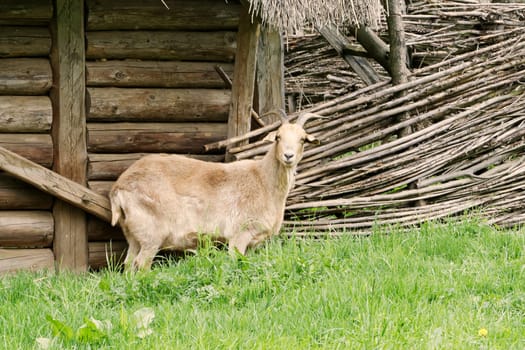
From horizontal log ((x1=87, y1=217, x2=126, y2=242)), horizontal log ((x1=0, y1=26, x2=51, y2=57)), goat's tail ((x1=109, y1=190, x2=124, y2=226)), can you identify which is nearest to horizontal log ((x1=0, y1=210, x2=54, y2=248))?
horizontal log ((x1=87, y1=217, x2=126, y2=242))

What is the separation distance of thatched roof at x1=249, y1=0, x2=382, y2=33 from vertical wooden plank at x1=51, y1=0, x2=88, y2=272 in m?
1.70

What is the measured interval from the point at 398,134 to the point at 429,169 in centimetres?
55

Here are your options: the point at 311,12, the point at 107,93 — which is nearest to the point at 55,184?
the point at 107,93

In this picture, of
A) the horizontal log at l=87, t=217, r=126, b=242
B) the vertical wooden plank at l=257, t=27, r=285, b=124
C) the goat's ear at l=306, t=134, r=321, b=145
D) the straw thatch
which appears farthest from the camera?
the vertical wooden plank at l=257, t=27, r=285, b=124

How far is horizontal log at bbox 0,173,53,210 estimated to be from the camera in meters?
8.25

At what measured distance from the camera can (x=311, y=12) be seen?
8016mm

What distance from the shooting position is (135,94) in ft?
28.1

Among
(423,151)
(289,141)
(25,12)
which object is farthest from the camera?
(423,151)

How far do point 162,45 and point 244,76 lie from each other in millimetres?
854

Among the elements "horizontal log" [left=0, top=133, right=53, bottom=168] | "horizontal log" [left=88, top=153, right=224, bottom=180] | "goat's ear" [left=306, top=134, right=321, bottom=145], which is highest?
"goat's ear" [left=306, top=134, right=321, bottom=145]

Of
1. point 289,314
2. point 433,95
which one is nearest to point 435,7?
point 433,95

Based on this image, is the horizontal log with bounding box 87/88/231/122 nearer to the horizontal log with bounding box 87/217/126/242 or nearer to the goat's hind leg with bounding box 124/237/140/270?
the horizontal log with bounding box 87/217/126/242

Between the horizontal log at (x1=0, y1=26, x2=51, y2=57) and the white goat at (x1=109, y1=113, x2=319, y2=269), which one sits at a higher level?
the horizontal log at (x1=0, y1=26, x2=51, y2=57)

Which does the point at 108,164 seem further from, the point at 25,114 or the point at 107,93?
the point at 25,114
